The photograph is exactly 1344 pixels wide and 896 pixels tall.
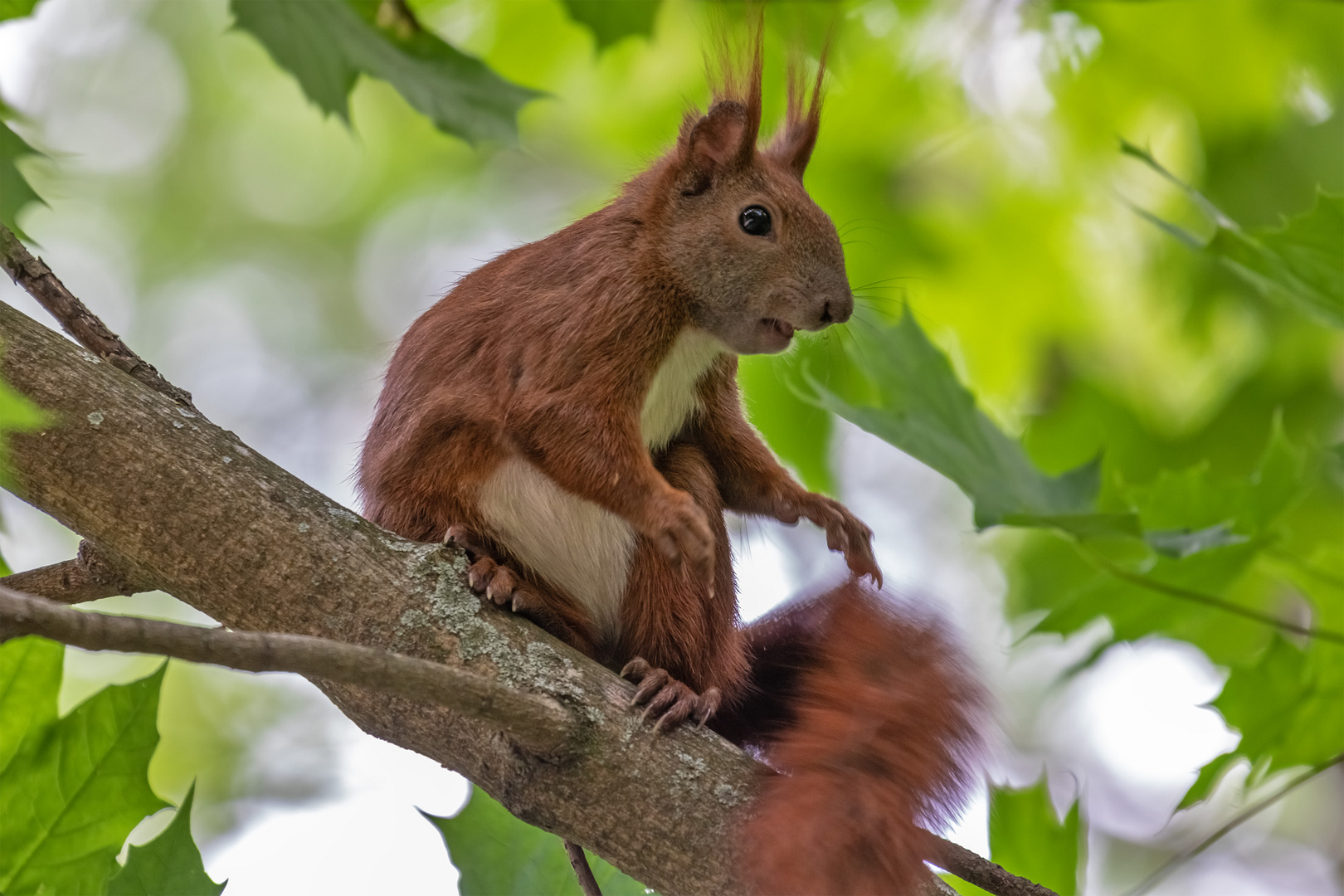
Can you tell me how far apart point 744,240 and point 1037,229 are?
221 centimetres

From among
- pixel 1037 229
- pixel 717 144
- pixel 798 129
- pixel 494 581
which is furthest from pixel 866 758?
pixel 1037 229

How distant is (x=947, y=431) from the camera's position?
7.55 feet

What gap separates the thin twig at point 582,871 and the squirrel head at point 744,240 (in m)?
0.91

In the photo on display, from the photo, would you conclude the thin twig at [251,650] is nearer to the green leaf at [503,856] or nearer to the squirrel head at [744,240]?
A: the green leaf at [503,856]

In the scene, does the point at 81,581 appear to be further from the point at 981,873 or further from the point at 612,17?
the point at 612,17

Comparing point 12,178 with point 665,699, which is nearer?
point 665,699

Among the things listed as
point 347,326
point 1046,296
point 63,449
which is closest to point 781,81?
point 1046,296

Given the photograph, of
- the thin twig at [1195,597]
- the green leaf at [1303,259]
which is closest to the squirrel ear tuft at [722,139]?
the green leaf at [1303,259]

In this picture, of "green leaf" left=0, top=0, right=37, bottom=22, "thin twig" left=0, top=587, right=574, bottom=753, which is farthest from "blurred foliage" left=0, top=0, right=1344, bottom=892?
"thin twig" left=0, top=587, right=574, bottom=753

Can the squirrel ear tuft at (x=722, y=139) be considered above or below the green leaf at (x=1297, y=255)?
above

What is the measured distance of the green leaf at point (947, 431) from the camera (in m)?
2.10

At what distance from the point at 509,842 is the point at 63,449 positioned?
2.80 ft

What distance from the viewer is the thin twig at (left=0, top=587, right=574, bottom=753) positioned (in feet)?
3.62

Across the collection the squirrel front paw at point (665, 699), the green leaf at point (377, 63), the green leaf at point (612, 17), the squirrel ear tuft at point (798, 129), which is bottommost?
the squirrel front paw at point (665, 699)
